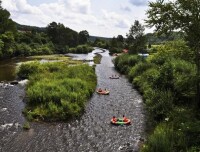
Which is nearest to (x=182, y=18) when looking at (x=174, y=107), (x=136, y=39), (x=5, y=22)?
(x=174, y=107)

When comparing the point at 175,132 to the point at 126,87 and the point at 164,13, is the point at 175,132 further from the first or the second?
the point at 126,87

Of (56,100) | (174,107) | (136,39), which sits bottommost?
(56,100)

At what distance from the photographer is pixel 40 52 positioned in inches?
4924

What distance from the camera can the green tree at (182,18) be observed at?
86.7 ft

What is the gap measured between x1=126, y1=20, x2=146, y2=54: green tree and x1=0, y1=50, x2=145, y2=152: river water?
46.3 metres

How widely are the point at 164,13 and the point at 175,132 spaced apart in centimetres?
1164

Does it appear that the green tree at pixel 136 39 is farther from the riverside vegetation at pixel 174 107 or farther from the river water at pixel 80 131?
the river water at pixel 80 131

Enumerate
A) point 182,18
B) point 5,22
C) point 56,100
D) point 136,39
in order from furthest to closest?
point 5,22
point 136,39
point 56,100
point 182,18

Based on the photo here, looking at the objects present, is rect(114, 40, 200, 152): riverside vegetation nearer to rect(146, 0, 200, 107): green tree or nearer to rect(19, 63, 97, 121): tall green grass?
rect(146, 0, 200, 107): green tree

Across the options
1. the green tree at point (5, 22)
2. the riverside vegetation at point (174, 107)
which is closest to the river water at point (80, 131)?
the riverside vegetation at point (174, 107)

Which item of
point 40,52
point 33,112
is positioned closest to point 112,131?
point 33,112

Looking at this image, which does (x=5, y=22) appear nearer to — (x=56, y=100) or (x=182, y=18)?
(x=56, y=100)

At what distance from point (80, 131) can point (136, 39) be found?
198 ft

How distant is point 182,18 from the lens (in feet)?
88.6
